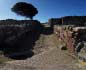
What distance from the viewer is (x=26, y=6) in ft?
168

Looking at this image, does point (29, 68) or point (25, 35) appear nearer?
point (29, 68)

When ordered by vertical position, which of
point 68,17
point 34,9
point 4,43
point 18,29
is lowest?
point 4,43

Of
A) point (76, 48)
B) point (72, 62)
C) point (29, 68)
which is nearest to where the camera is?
point (29, 68)

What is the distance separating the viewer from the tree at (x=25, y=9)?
5131 centimetres

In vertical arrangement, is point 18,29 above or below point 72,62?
above

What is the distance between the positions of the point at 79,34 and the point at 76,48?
36.0 inches

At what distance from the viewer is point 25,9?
51500 millimetres

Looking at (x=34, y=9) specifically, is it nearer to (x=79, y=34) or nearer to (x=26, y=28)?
(x=26, y=28)

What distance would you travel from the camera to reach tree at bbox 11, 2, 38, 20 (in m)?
51.3

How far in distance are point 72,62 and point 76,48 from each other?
3.66 feet

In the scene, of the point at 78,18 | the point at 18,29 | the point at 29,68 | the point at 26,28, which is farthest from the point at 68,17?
the point at 29,68

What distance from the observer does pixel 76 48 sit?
8.72 m

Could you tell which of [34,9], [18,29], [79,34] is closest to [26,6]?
[34,9]

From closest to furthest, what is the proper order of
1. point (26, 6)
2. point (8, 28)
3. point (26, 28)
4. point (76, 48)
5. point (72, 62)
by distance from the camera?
point (72, 62)
point (76, 48)
point (8, 28)
point (26, 28)
point (26, 6)
